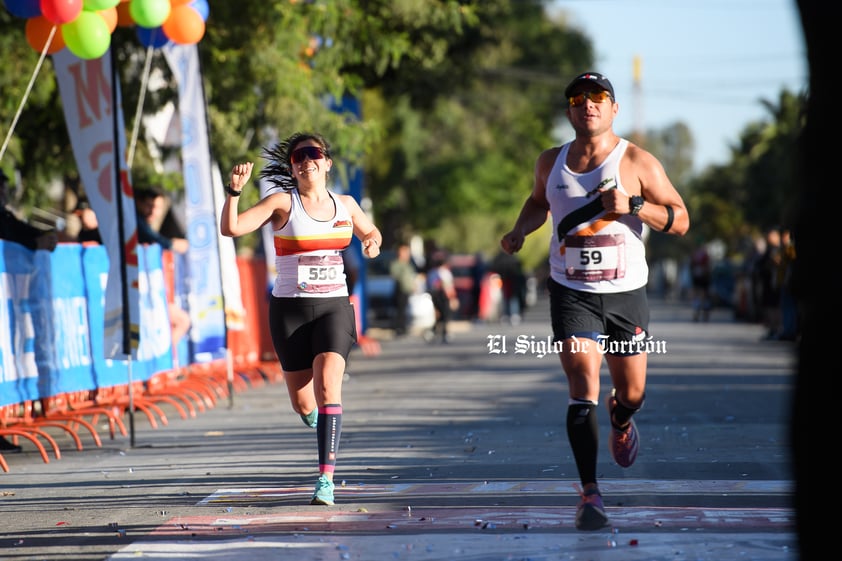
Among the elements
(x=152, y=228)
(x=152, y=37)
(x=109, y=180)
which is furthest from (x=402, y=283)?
(x=109, y=180)

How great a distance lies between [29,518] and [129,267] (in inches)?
165

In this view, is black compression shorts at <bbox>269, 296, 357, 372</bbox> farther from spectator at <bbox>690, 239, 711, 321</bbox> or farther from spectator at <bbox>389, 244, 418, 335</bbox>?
spectator at <bbox>690, 239, 711, 321</bbox>

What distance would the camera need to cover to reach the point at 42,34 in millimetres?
13688

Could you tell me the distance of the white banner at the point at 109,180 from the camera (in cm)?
1216

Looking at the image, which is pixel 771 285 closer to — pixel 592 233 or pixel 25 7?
pixel 25 7

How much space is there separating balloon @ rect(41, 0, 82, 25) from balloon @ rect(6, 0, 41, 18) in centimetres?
44

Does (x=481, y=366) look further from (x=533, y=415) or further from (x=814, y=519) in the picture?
(x=814, y=519)

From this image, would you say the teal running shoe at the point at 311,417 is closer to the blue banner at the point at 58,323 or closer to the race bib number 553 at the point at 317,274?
the race bib number 553 at the point at 317,274

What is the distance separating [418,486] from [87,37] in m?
5.89

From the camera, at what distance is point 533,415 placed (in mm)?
13844

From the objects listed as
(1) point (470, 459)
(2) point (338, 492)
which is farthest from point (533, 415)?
(2) point (338, 492)

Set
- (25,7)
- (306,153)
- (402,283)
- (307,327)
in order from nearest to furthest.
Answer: (307,327) → (306,153) → (25,7) → (402,283)

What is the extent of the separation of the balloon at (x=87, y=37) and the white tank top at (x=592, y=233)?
6.37 meters

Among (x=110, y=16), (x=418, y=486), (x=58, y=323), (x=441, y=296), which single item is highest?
(x=110, y=16)
